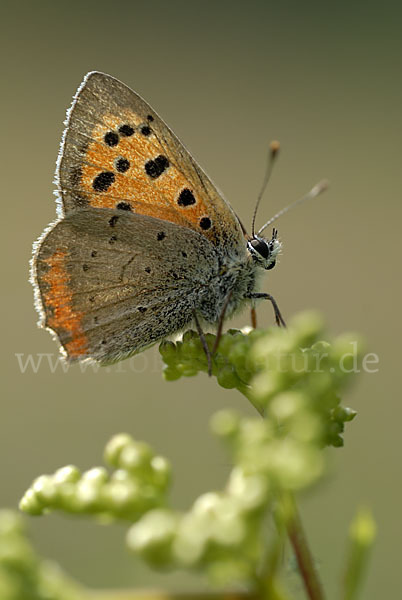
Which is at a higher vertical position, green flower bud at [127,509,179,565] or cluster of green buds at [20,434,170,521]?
green flower bud at [127,509,179,565]

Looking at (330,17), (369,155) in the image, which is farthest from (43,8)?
(369,155)

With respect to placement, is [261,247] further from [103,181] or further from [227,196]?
[227,196]

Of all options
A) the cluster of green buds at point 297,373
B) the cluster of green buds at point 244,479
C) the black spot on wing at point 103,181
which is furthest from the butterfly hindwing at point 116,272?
the cluster of green buds at point 244,479

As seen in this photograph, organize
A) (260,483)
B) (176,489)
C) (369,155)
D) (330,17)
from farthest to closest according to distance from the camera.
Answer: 1. (330,17)
2. (369,155)
3. (176,489)
4. (260,483)

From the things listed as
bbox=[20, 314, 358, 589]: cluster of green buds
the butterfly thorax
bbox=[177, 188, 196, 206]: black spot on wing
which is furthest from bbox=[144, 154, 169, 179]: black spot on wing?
bbox=[20, 314, 358, 589]: cluster of green buds

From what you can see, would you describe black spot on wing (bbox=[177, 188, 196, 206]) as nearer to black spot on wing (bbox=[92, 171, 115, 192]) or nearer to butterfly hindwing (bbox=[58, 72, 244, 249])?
butterfly hindwing (bbox=[58, 72, 244, 249])

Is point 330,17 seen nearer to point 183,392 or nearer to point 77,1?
point 77,1

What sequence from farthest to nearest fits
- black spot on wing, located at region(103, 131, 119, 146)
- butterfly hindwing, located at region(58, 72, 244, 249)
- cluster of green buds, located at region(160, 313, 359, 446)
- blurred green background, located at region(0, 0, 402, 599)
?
blurred green background, located at region(0, 0, 402, 599)
black spot on wing, located at region(103, 131, 119, 146)
butterfly hindwing, located at region(58, 72, 244, 249)
cluster of green buds, located at region(160, 313, 359, 446)

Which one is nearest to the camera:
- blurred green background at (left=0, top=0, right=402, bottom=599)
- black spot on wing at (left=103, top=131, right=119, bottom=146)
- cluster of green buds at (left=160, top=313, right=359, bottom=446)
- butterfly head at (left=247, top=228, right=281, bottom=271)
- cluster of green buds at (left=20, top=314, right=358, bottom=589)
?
cluster of green buds at (left=20, top=314, right=358, bottom=589)
